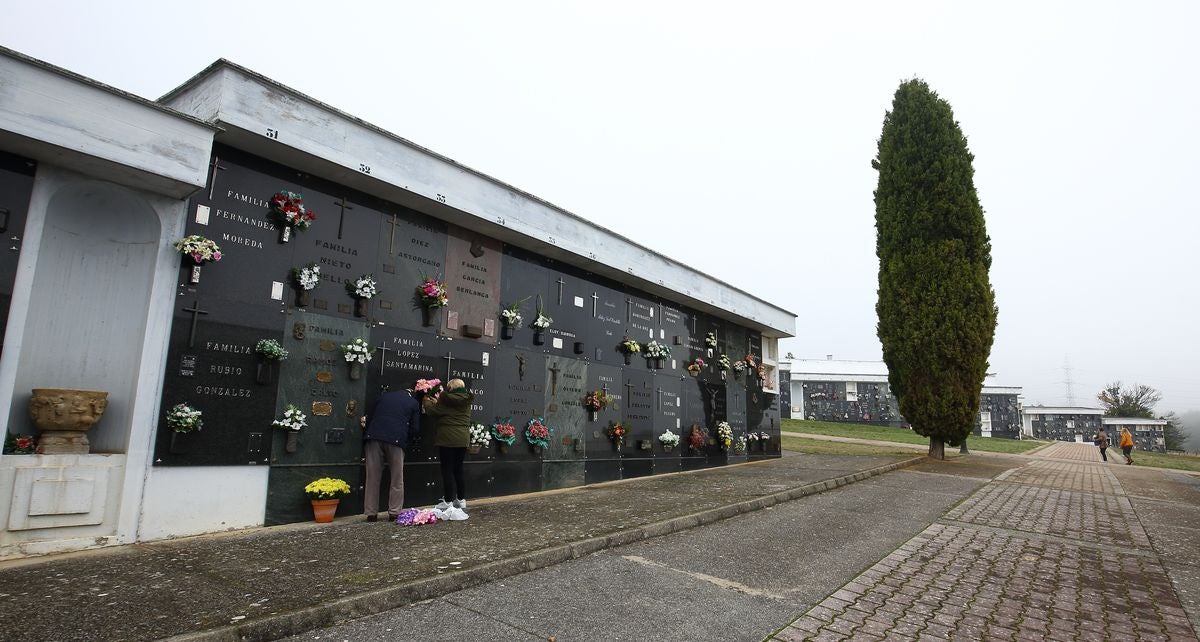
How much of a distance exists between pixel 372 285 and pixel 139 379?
2.73m

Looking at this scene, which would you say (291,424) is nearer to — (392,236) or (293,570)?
(293,570)

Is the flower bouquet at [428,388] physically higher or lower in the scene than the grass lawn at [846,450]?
higher

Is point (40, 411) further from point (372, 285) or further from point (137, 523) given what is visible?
point (372, 285)

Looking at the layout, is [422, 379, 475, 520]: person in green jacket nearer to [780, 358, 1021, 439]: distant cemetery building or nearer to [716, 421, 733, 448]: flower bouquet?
[716, 421, 733, 448]: flower bouquet

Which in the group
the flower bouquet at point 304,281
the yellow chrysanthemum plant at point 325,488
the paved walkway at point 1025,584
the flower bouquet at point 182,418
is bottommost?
the paved walkway at point 1025,584

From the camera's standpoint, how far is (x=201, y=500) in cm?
604

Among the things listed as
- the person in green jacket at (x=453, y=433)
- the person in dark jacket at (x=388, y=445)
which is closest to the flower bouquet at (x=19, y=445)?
the person in dark jacket at (x=388, y=445)

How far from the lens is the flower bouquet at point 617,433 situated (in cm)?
1152

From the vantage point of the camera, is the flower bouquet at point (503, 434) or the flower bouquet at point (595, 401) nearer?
the flower bouquet at point (503, 434)

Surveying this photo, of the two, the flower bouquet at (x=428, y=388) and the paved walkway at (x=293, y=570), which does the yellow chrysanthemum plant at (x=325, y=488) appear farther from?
the flower bouquet at (x=428, y=388)

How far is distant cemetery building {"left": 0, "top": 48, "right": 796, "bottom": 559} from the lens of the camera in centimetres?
535

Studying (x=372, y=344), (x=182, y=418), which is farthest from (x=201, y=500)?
(x=372, y=344)

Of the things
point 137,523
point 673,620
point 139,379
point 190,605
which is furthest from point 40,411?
point 673,620

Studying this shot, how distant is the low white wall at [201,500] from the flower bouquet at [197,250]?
2.05 meters
